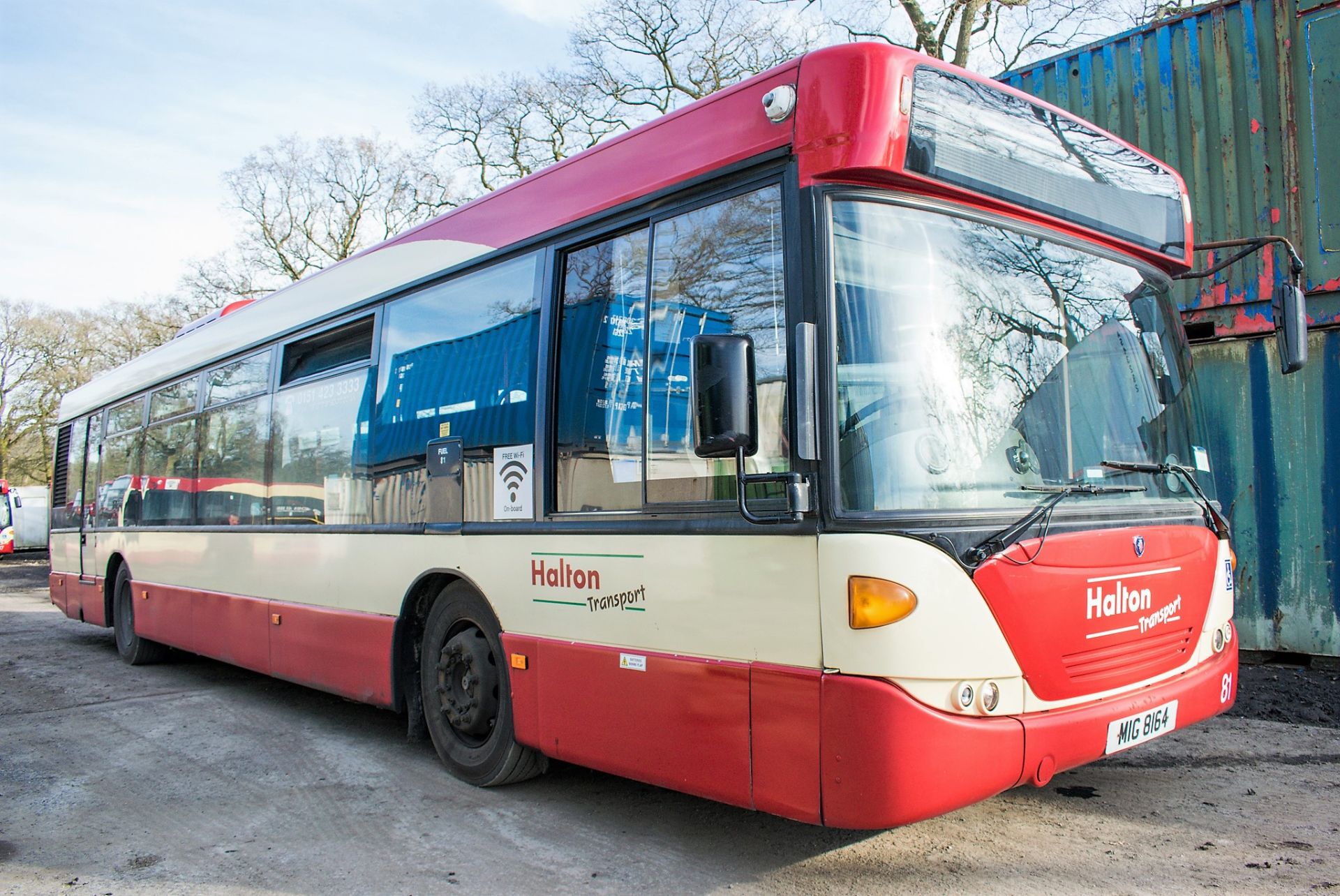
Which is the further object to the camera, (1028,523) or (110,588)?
(110,588)

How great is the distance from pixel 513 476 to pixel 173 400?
589cm

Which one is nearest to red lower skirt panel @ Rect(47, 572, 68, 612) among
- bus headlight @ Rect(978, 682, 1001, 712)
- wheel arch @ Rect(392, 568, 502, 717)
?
wheel arch @ Rect(392, 568, 502, 717)

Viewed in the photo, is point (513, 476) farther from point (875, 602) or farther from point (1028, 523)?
point (1028, 523)

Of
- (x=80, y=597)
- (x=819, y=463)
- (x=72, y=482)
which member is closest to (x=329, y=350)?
(x=819, y=463)

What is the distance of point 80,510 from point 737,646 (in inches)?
410

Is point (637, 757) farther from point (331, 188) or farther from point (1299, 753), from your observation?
point (331, 188)

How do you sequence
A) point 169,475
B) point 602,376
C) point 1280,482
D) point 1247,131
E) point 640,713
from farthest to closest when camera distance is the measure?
1. point 169,475
2. point 1247,131
3. point 1280,482
4. point 602,376
5. point 640,713

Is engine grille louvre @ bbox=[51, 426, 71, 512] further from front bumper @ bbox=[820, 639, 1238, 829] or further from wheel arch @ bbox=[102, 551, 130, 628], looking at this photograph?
front bumper @ bbox=[820, 639, 1238, 829]

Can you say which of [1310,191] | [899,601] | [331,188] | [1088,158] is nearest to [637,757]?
[899,601]

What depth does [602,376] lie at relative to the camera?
4270 millimetres

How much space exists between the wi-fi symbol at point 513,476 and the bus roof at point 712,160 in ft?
3.68

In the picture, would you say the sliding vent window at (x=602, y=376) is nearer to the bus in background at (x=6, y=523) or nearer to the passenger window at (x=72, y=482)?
the passenger window at (x=72, y=482)

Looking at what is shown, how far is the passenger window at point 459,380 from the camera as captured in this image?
4.79m

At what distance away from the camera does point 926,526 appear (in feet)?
10.4
